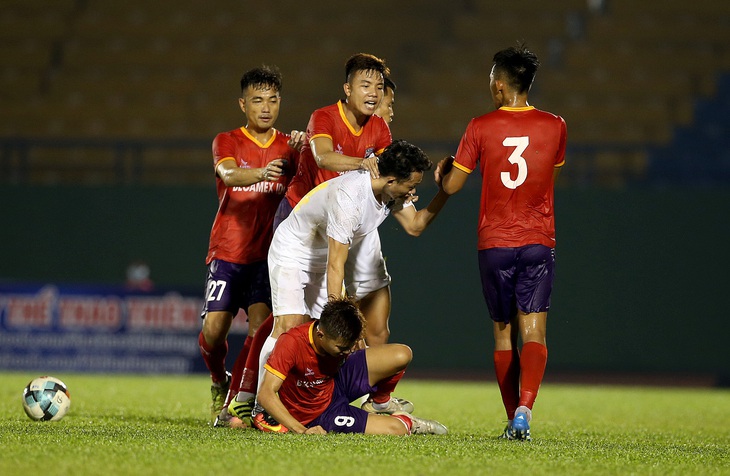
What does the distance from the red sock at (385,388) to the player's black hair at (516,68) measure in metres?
1.98

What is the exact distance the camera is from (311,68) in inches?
765

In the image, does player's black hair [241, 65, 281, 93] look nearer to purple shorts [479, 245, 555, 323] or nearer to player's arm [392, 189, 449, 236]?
player's arm [392, 189, 449, 236]

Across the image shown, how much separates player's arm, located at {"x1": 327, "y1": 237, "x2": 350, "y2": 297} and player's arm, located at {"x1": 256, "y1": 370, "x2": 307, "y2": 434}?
0.60 metres

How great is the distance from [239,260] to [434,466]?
2.99 metres

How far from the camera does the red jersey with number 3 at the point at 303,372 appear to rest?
6.11 meters

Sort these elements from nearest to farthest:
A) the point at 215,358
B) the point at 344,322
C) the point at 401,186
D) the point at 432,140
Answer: the point at 344,322 → the point at 401,186 → the point at 215,358 → the point at 432,140

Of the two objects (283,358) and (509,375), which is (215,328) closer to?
(283,358)

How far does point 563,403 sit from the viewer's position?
10.8 metres

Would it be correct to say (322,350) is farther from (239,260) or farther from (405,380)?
(405,380)

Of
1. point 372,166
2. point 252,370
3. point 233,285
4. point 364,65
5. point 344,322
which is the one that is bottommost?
point 252,370

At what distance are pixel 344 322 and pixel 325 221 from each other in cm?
82

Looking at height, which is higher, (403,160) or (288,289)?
(403,160)

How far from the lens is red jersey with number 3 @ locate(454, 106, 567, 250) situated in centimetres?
637

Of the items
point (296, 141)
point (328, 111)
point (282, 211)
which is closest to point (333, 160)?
point (296, 141)
